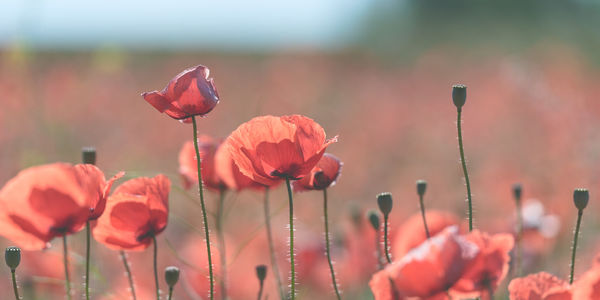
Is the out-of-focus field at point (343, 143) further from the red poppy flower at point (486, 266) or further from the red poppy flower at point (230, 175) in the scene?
the red poppy flower at point (486, 266)

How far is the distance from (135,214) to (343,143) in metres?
3.80

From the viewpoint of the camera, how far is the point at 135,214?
875 millimetres

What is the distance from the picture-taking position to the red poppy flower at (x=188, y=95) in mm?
808

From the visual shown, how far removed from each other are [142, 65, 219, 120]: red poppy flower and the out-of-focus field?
16 cm

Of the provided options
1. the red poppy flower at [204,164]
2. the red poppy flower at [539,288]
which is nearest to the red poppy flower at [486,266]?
the red poppy flower at [539,288]

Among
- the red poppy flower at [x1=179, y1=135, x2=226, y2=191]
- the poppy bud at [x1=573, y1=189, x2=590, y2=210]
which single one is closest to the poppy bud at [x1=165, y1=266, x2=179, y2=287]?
the red poppy flower at [x1=179, y1=135, x2=226, y2=191]

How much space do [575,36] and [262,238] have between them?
280 inches

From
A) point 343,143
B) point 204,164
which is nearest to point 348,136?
point 343,143

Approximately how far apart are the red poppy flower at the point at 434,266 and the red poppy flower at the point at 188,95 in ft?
0.90

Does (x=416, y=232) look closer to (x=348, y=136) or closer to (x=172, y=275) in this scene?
(x=172, y=275)

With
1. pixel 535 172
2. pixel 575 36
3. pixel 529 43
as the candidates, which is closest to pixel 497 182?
pixel 535 172

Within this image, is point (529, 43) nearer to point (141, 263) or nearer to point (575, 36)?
point (575, 36)

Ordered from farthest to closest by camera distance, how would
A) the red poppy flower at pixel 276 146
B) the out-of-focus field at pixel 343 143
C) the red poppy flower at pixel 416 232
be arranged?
the out-of-focus field at pixel 343 143 < the red poppy flower at pixel 416 232 < the red poppy flower at pixel 276 146

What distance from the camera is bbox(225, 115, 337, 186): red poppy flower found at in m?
0.78
